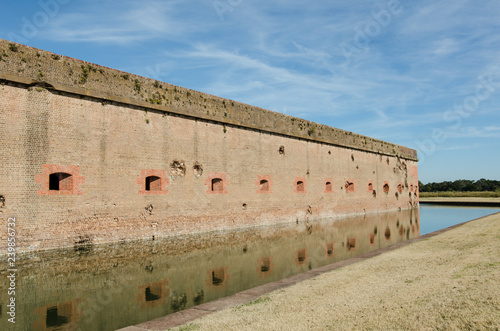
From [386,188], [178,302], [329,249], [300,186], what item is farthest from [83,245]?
[386,188]

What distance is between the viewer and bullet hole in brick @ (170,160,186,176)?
11.3m

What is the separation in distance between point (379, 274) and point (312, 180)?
1238 cm

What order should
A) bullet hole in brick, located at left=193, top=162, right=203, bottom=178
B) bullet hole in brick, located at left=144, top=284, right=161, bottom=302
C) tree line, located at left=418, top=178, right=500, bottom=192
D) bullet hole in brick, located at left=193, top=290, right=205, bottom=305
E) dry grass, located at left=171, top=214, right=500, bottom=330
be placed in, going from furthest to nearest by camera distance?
1. tree line, located at left=418, top=178, right=500, bottom=192
2. bullet hole in brick, located at left=193, top=162, right=203, bottom=178
3. bullet hole in brick, located at left=144, top=284, right=161, bottom=302
4. bullet hole in brick, located at left=193, top=290, right=205, bottom=305
5. dry grass, located at left=171, top=214, right=500, bottom=330

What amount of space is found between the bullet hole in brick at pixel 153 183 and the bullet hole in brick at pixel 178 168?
57 centimetres

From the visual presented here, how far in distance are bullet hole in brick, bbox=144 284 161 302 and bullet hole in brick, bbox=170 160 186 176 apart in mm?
5517

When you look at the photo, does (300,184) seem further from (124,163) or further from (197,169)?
(124,163)

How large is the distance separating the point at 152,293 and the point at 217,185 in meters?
7.28

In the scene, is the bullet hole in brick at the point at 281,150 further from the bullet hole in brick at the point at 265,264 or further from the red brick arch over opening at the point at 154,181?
the bullet hole in brick at the point at 265,264

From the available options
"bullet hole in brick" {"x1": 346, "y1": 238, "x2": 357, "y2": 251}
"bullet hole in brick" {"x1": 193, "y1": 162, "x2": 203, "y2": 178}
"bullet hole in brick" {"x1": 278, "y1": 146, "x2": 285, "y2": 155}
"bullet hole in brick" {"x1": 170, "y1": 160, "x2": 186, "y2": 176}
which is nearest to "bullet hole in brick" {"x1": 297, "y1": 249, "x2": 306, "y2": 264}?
"bullet hole in brick" {"x1": 346, "y1": 238, "x2": 357, "y2": 251}

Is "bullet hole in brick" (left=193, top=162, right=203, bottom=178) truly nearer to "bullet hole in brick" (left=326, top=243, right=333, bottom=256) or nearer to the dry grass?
"bullet hole in brick" (left=326, top=243, right=333, bottom=256)

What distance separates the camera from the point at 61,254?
820 centimetres

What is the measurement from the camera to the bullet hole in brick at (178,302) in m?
5.13

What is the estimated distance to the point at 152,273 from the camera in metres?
7.00

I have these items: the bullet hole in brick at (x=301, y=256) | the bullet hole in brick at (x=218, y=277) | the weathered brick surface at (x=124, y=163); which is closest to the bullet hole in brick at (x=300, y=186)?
the weathered brick surface at (x=124, y=163)
